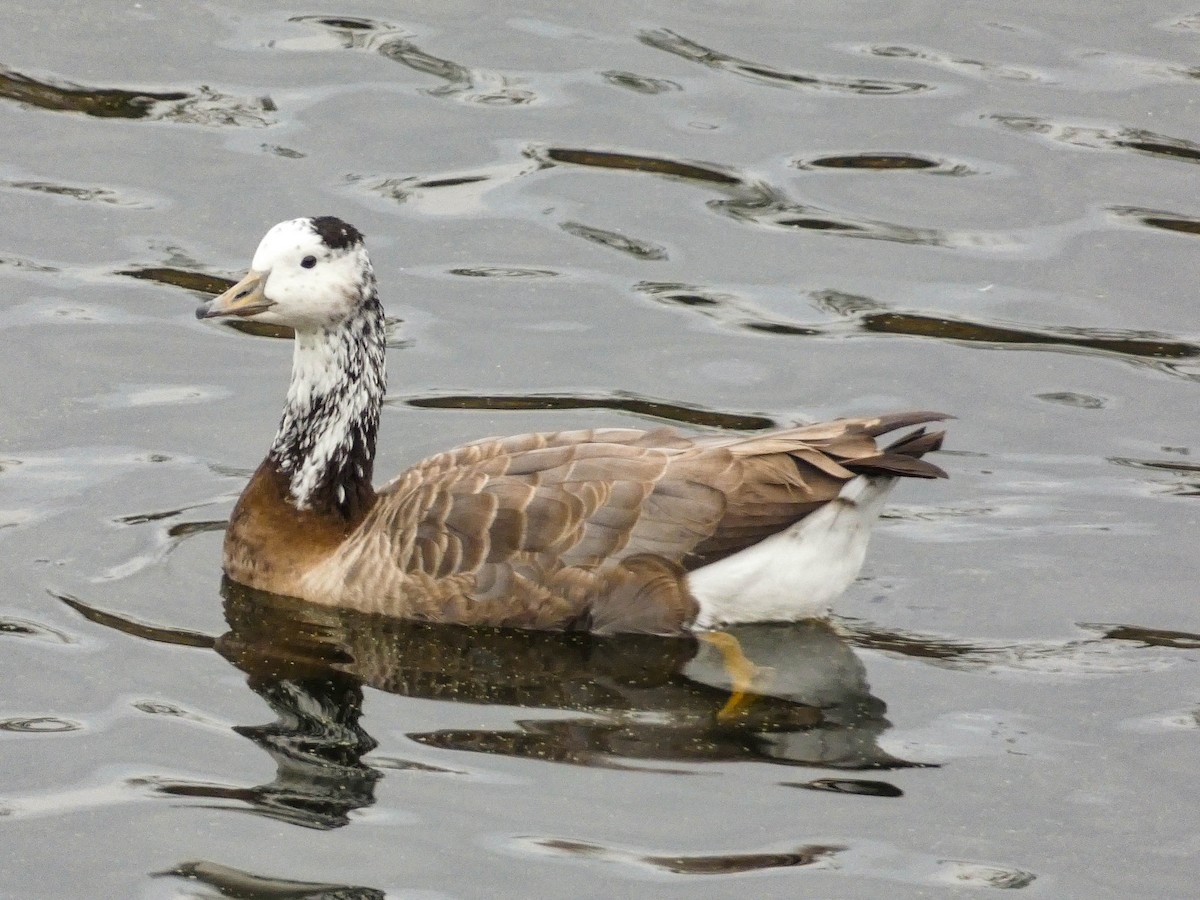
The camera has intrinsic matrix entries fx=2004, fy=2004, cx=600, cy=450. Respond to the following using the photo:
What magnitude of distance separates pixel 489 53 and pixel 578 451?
7443 millimetres

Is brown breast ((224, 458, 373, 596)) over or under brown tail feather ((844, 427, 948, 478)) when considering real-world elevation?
under

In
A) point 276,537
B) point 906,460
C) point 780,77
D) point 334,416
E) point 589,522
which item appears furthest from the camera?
point 780,77

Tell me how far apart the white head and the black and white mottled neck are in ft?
0.74

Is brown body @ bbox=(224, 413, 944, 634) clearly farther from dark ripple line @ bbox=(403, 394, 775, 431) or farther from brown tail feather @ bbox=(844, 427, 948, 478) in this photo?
dark ripple line @ bbox=(403, 394, 775, 431)

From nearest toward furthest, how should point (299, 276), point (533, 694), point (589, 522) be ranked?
point (533, 694)
point (589, 522)
point (299, 276)

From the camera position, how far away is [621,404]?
12258 millimetres

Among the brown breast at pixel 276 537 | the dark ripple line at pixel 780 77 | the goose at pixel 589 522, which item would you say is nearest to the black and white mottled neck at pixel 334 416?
the brown breast at pixel 276 537

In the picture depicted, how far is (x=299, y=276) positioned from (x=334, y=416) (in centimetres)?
81

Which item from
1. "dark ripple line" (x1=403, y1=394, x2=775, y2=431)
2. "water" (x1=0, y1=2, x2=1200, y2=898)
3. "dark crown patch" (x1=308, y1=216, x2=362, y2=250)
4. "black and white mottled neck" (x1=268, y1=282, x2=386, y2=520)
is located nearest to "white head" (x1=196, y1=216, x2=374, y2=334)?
"dark crown patch" (x1=308, y1=216, x2=362, y2=250)

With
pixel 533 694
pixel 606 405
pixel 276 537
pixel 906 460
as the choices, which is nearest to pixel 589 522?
pixel 533 694

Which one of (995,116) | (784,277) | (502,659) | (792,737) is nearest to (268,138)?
(784,277)

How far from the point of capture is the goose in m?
9.84

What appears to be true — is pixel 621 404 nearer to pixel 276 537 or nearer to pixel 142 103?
pixel 276 537

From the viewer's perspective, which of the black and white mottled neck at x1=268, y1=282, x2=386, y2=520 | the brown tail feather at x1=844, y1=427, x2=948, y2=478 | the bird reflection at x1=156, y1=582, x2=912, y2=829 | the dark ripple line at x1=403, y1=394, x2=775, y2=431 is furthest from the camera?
the dark ripple line at x1=403, y1=394, x2=775, y2=431
